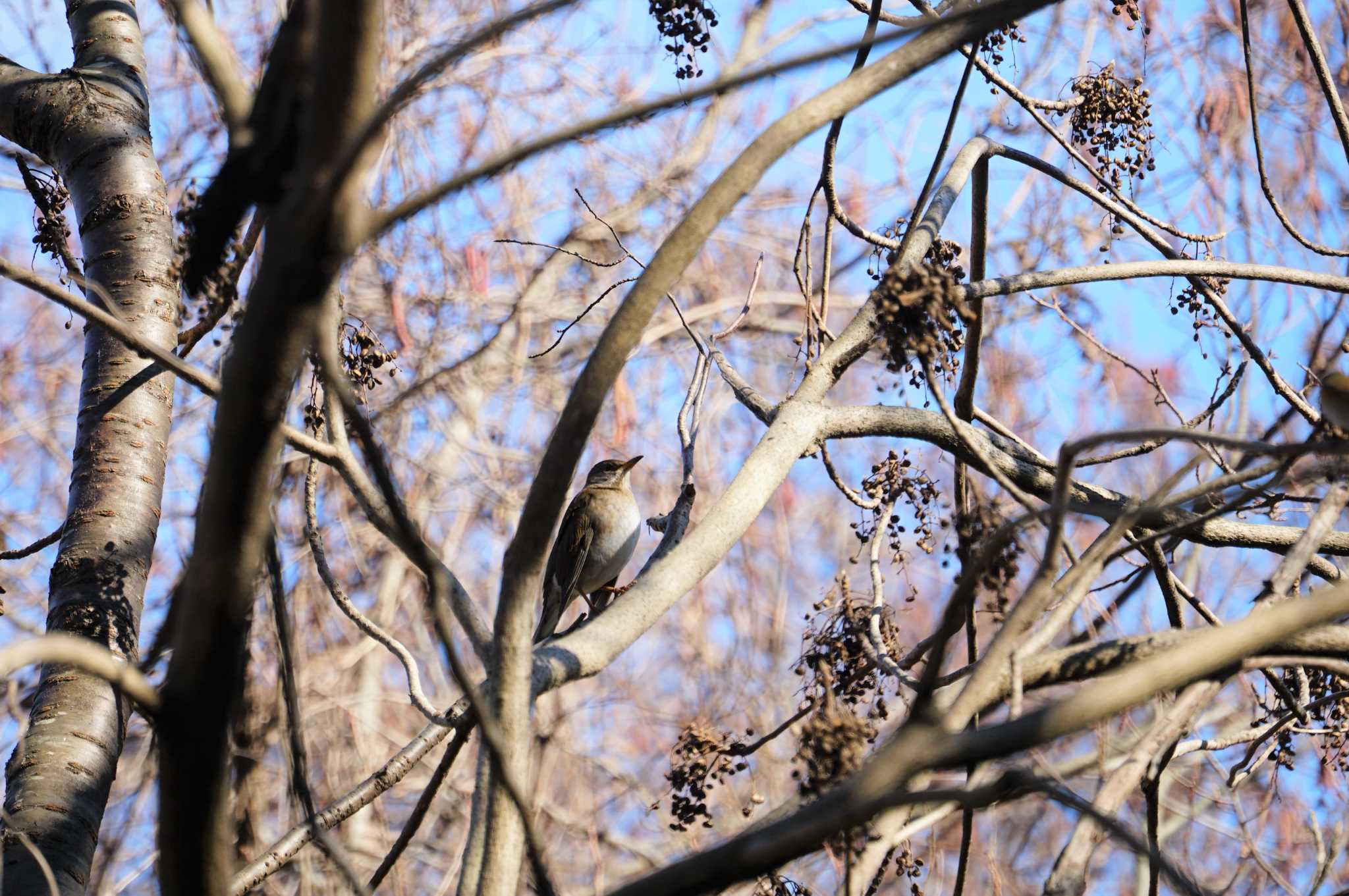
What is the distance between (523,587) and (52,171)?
7.30ft

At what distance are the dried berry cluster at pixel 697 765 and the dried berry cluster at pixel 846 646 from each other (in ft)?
0.65

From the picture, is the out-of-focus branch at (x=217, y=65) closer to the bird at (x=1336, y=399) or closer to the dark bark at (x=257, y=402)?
the dark bark at (x=257, y=402)

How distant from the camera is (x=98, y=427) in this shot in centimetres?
274

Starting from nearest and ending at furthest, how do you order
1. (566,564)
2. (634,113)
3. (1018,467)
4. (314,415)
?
(634,113) → (314,415) → (1018,467) → (566,564)

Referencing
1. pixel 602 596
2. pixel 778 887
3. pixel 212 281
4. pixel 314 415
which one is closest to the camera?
pixel 212 281

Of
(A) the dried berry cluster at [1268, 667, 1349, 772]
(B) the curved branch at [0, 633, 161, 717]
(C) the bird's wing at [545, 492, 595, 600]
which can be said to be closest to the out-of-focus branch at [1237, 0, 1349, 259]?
(A) the dried berry cluster at [1268, 667, 1349, 772]

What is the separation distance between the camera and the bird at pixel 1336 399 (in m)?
2.15

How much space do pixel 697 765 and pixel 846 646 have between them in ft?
1.17

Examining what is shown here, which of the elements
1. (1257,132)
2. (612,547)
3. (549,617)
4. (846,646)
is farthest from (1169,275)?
(549,617)

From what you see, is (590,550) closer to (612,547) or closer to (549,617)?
(612,547)

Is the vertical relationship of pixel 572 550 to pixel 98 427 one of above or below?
above

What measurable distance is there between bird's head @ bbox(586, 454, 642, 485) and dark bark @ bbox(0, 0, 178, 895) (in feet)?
10.2

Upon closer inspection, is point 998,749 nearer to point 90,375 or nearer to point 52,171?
point 90,375

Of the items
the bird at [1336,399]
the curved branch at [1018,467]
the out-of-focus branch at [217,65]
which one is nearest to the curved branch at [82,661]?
the out-of-focus branch at [217,65]
